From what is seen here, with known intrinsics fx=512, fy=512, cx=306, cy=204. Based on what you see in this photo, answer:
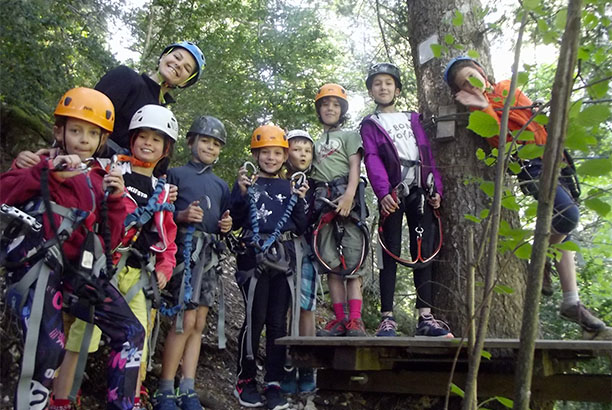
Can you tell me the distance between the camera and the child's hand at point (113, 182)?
10.4 ft

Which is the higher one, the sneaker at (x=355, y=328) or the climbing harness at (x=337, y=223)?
the climbing harness at (x=337, y=223)

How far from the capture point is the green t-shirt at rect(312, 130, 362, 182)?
4922 millimetres

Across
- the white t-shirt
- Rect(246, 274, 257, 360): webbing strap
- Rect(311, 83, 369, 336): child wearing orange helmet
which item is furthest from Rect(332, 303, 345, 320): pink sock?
the white t-shirt

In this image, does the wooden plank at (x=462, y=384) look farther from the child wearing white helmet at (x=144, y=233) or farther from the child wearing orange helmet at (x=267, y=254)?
the child wearing white helmet at (x=144, y=233)

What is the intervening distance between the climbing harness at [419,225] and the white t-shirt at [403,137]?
0.11m

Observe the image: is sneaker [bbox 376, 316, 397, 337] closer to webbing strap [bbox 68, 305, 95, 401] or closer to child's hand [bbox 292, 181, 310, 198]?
child's hand [bbox 292, 181, 310, 198]

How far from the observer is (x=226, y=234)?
176 inches

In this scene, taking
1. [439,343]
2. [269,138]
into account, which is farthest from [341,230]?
[439,343]

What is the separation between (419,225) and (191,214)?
198 centimetres

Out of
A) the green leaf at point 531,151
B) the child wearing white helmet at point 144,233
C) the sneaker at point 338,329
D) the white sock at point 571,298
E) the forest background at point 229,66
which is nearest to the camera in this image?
the green leaf at point 531,151

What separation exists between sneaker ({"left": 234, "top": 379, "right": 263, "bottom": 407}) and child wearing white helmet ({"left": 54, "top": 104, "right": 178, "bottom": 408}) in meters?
0.94

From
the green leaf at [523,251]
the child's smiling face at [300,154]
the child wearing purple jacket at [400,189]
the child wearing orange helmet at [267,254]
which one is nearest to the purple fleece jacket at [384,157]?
the child wearing purple jacket at [400,189]

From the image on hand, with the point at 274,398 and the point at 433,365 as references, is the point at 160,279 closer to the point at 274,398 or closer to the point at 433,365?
the point at 274,398

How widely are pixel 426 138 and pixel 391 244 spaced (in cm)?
109
